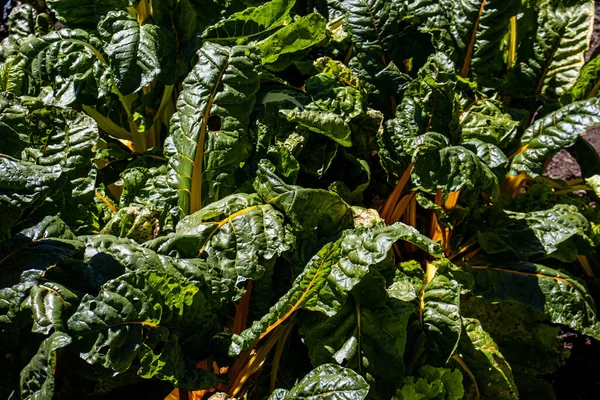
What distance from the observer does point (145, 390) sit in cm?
200

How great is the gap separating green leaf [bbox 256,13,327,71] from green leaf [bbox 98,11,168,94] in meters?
0.37

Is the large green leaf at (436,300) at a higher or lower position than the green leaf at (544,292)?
higher

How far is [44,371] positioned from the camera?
5.36 feet

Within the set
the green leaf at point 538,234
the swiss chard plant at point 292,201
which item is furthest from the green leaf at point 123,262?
the green leaf at point 538,234

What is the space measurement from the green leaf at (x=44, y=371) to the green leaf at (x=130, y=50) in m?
1.03

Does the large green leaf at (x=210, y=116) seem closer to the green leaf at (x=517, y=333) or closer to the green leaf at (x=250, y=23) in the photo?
the green leaf at (x=250, y=23)

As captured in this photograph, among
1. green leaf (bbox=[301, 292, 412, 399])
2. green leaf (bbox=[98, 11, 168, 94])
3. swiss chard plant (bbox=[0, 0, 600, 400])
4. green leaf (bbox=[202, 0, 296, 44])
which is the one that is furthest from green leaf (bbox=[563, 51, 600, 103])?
green leaf (bbox=[98, 11, 168, 94])

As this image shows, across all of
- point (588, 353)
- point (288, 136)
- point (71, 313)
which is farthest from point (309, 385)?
point (588, 353)

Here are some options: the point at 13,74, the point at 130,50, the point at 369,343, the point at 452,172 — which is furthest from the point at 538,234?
the point at 13,74

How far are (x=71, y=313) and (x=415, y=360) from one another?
0.98 meters

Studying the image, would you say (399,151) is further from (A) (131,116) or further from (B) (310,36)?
(A) (131,116)

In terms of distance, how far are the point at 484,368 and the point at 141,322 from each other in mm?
1088

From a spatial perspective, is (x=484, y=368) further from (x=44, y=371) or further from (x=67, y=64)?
(x=67, y=64)

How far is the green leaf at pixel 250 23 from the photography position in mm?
2520
